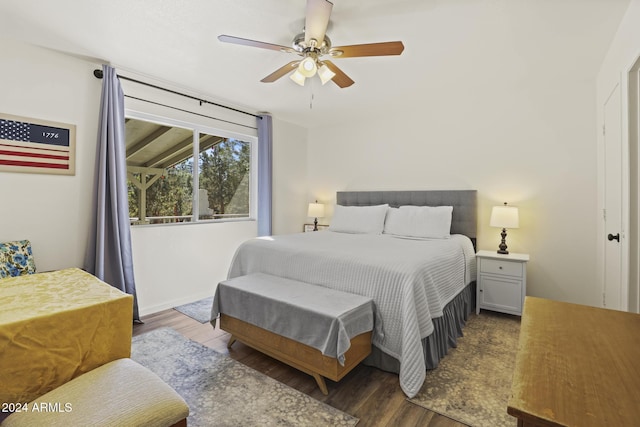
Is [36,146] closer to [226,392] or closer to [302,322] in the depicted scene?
[226,392]

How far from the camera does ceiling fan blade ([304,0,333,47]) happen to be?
5.77 feet

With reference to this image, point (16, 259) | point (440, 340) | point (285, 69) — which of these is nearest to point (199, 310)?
point (16, 259)

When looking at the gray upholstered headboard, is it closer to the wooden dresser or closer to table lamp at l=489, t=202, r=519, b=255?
table lamp at l=489, t=202, r=519, b=255

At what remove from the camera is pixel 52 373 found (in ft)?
4.03

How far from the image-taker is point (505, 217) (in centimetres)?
317

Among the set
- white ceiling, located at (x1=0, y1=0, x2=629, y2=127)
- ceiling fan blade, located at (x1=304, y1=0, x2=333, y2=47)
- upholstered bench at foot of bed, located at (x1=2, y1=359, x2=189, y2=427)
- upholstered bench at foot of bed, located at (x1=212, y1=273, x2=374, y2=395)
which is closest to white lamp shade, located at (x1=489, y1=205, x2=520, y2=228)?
white ceiling, located at (x1=0, y1=0, x2=629, y2=127)

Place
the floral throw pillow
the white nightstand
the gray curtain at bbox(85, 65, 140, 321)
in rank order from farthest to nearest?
the white nightstand → the gray curtain at bbox(85, 65, 140, 321) → the floral throw pillow

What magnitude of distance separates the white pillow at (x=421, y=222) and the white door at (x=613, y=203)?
1.30 metres

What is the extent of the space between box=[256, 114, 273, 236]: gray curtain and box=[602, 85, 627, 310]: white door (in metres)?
3.58

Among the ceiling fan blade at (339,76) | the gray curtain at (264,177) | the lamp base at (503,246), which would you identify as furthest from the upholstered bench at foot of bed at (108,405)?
the lamp base at (503,246)

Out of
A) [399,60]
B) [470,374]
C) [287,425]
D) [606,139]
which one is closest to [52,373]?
[287,425]

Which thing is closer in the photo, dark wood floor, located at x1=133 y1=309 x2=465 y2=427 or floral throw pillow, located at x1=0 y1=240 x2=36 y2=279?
dark wood floor, located at x1=133 y1=309 x2=465 y2=427

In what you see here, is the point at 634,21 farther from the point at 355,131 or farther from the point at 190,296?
the point at 190,296

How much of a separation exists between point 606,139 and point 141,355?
427 cm
